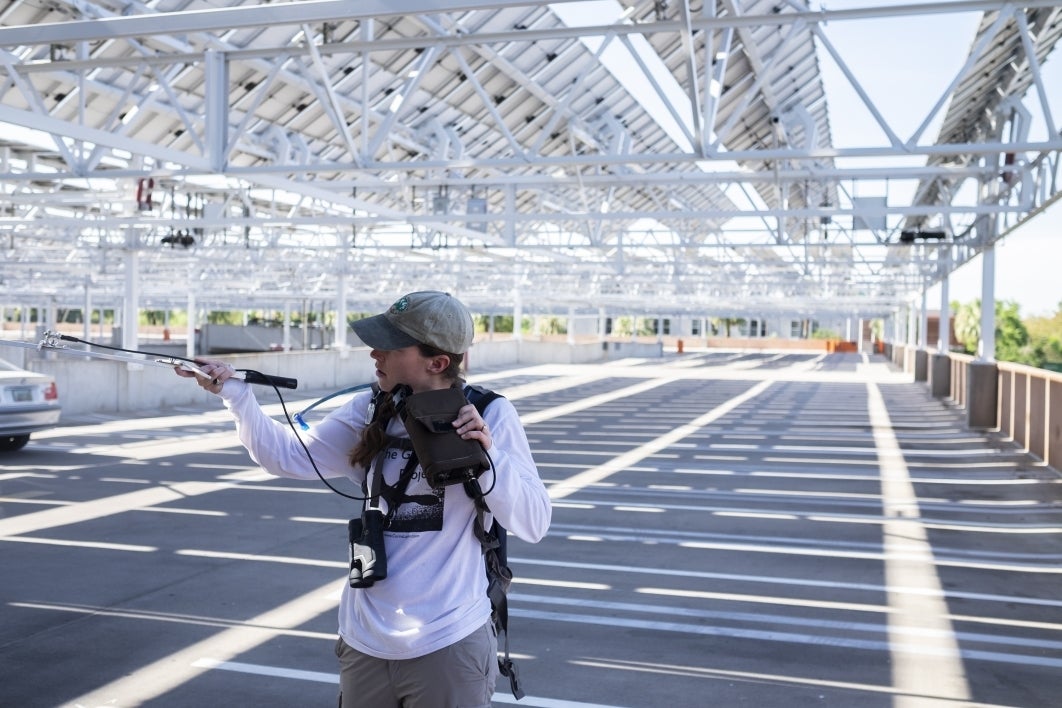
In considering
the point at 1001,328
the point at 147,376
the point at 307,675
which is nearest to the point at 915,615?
the point at 307,675

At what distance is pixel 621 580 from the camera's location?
8328mm

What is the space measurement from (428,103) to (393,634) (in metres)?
19.0

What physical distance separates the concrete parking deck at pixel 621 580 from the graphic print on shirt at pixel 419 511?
2.91m

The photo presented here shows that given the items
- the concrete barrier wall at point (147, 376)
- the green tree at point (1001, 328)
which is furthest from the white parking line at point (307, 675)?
the green tree at point (1001, 328)

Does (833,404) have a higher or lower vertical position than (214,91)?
lower

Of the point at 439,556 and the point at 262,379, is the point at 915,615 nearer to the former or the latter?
the point at 439,556

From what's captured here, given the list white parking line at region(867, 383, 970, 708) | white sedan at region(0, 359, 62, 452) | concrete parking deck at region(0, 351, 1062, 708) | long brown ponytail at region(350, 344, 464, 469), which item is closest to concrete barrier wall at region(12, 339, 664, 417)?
white sedan at region(0, 359, 62, 452)

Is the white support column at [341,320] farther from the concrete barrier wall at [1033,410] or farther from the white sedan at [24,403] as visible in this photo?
the concrete barrier wall at [1033,410]

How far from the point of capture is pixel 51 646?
20.6 feet

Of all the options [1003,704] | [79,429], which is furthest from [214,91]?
[1003,704]

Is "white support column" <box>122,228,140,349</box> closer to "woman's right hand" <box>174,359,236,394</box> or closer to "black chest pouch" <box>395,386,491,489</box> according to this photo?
"woman's right hand" <box>174,359,236,394</box>

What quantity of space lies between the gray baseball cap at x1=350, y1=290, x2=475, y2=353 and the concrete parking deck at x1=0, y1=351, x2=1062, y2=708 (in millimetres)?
3106

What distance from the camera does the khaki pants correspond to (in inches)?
111

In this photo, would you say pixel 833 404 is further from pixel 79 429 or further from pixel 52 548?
pixel 52 548
